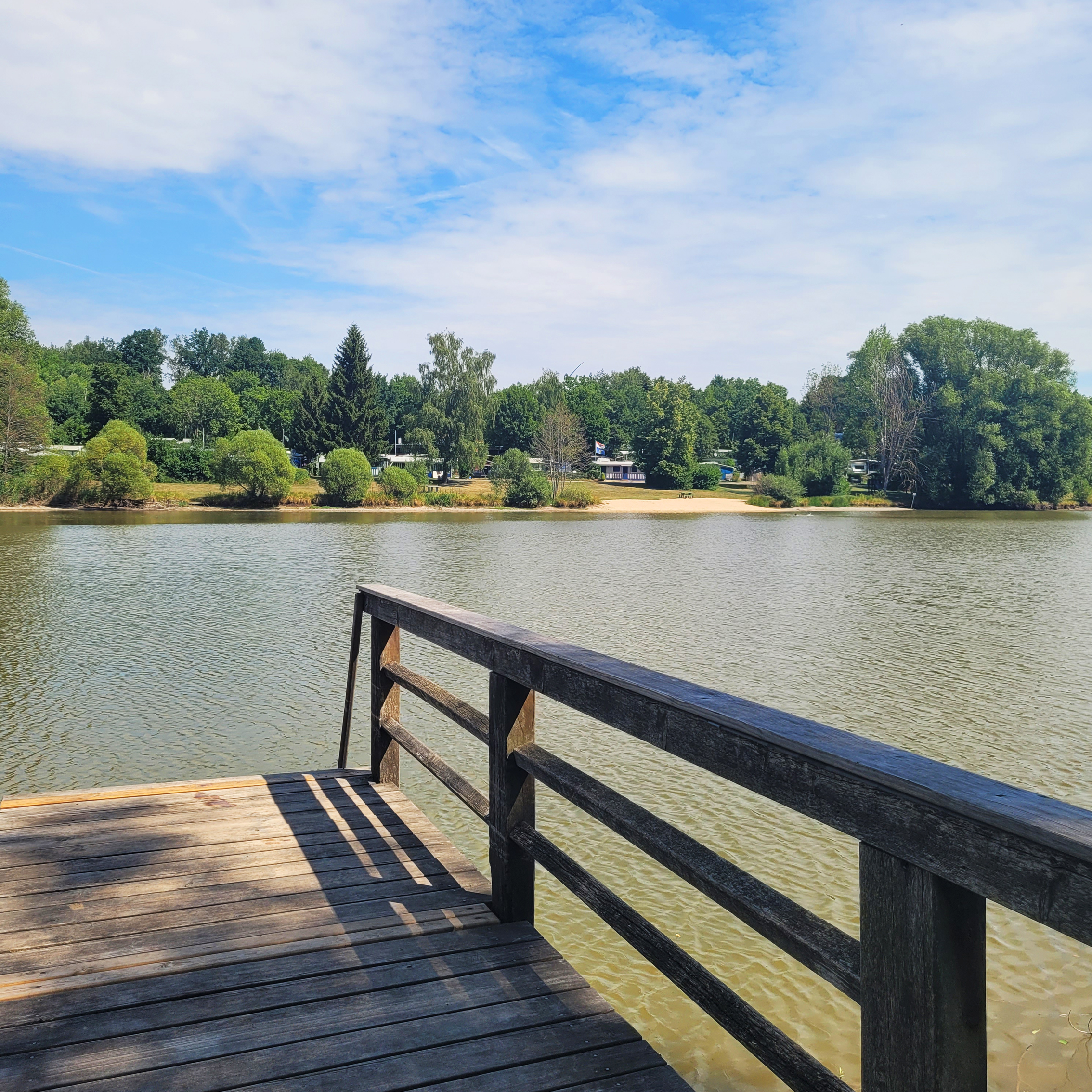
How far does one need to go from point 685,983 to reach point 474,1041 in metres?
0.56

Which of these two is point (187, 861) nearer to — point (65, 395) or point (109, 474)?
point (109, 474)

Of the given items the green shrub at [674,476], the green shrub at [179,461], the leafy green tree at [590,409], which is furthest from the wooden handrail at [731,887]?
the leafy green tree at [590,409]

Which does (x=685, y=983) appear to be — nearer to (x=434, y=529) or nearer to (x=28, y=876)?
(x=28, y=876)

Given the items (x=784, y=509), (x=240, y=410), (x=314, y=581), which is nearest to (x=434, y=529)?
(x=314, y=581)

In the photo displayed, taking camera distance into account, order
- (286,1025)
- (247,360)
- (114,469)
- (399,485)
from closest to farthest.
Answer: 1. (286,1025)
2. (114,469)
3. (399,485)
4. (247,360)

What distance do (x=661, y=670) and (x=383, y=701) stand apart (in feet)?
25.2

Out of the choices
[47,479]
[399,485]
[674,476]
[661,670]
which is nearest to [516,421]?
[674,476]

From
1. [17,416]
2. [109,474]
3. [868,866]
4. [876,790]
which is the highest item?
[17,416]

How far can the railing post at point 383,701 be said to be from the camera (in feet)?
15.1

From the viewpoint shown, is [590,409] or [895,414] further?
[590,409]

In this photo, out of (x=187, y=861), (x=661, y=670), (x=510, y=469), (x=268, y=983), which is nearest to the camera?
(x=268, y=983)

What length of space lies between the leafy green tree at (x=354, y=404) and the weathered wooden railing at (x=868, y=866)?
6632 cm

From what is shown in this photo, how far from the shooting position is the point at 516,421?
91688mm

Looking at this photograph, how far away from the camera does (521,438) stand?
9131 cm
